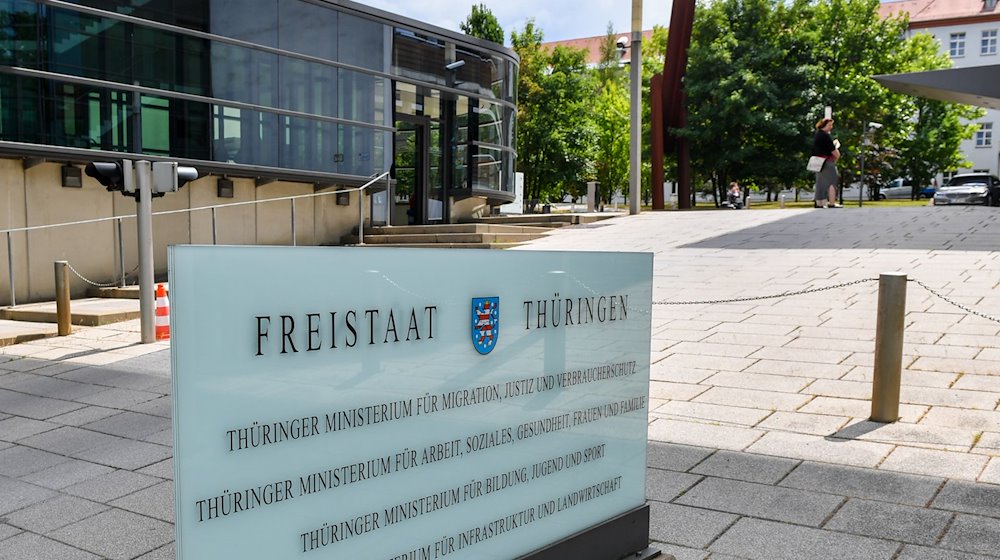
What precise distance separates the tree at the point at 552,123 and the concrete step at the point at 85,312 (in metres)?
36.7

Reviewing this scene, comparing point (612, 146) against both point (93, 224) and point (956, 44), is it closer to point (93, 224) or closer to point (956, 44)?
point (956, 44)

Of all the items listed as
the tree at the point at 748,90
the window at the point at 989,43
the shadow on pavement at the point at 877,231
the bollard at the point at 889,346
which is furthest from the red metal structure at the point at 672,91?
the window at the point at 989,43

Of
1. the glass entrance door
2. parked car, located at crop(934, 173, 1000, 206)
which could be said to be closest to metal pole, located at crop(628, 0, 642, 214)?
the glass entrance door

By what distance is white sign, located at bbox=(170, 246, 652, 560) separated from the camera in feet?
6.55

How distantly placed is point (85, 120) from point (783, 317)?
11.1 metres

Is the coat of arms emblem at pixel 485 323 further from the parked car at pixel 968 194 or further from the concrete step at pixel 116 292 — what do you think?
the parked car at pixel 968 194

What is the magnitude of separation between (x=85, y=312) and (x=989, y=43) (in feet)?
255

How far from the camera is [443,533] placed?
2541 millimetres

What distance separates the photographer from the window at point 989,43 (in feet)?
232

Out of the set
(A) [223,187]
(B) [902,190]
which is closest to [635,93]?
(A) [223,187]

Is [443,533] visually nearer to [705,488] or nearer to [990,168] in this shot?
[705,488]

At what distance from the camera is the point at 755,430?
577 centimetres

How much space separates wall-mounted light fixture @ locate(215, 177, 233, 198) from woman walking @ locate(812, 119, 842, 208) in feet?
40.6

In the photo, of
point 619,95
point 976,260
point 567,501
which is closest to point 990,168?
point 619,95
